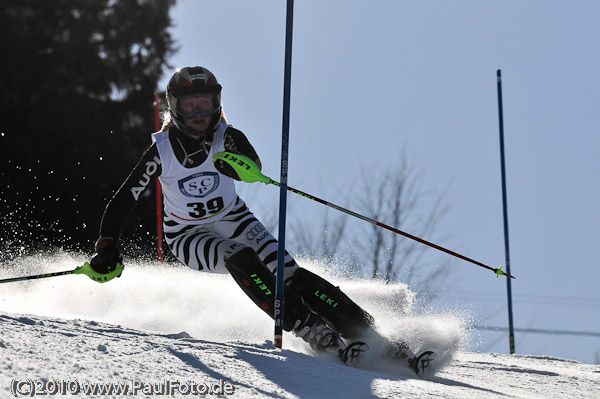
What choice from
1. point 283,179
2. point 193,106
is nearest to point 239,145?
point 193,106

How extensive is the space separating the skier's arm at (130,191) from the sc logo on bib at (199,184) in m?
0.18

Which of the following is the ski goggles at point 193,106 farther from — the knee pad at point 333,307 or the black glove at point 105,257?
the knee pad at point 333,307

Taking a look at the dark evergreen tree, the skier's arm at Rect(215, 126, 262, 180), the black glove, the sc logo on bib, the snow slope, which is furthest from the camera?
the dark evergreen tree

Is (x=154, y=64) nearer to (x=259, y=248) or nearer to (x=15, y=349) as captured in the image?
(x=259, y=248)

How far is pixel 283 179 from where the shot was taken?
4.30 metres

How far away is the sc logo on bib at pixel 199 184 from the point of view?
4.72 m

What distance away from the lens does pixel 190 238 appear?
482 centimetres

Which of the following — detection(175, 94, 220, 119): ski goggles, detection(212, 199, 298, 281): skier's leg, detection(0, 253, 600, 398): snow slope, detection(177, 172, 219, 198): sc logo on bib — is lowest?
detection(0, 253, 600, 398): snow slope

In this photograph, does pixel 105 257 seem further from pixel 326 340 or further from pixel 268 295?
pixel 326 340

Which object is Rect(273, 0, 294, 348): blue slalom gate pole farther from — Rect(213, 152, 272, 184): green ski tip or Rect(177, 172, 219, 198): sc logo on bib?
Rect(177, 172, 219, 198): sc logo on bib

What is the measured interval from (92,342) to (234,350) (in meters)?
0.70

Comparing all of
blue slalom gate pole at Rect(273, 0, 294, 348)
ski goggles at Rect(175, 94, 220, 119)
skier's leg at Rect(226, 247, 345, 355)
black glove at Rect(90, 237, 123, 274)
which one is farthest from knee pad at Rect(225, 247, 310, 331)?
ski goggles at Rect(175, 94, 220, 119)

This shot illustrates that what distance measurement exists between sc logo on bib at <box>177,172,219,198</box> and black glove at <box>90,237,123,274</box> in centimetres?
53

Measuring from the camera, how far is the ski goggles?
15.1ft
